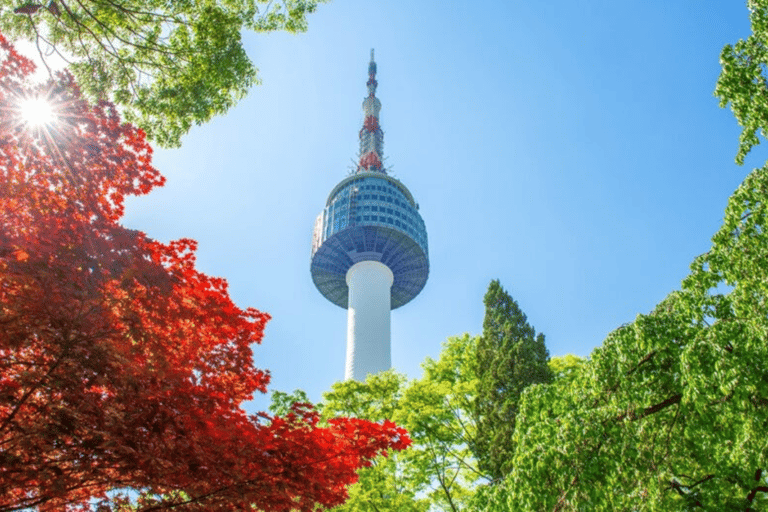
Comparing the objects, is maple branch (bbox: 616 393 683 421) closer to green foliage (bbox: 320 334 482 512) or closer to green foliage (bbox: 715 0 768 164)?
green foliage (bbox: 715 0 768 164)

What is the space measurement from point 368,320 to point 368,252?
28.0 feet

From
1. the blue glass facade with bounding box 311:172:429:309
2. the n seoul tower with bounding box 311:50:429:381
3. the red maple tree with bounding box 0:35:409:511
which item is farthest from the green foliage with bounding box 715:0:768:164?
the blue glass facade with bounding box 311:172:429:309

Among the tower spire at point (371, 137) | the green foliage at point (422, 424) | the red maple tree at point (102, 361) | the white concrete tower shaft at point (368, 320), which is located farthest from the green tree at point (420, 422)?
the tower spire at point (371, 137)

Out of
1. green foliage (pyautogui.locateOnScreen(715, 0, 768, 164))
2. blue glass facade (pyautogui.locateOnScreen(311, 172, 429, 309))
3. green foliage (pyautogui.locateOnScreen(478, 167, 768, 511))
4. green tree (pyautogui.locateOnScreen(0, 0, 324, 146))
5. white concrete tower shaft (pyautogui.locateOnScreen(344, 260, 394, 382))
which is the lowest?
green foliage (pyautogui.locateOnScreen(478, 167, 768, 511))

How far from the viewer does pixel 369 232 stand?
2408 inches

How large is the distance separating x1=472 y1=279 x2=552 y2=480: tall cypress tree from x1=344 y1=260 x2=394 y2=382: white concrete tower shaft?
1391 inches

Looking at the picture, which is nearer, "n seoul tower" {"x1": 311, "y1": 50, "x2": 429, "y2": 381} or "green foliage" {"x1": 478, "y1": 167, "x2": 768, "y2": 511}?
"green foliage" {"x1": 478, "y1": 167, "x2": 768, "y2": 511}

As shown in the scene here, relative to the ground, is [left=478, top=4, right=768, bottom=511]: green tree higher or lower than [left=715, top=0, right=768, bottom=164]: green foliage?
lower

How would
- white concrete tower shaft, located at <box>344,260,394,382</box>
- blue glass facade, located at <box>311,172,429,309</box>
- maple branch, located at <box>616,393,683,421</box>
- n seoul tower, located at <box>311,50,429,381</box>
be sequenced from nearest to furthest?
1. maple branch, located at <box>616,393,683,421</box>
2. white concrete tower shaft, located at <box>344,260,394,382</box>
3. n seoul tower, located at <box>311,50,429,381</box>
4. blue glass facade, located at <box>311,172,429,309</box>

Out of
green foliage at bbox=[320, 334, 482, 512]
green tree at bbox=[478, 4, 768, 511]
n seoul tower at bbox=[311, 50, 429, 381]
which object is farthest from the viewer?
n seoul tower at bbox=[311, 50, 429, 381]

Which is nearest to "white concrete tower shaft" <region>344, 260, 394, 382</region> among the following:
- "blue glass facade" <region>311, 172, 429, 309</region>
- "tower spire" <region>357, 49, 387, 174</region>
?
"blue glass facade" <region>311, 172, 429, 309</region>

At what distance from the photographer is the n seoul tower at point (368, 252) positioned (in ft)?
192

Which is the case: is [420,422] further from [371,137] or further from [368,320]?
[371,137]

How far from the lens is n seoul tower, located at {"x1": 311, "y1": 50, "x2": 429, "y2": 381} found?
2306 inches
